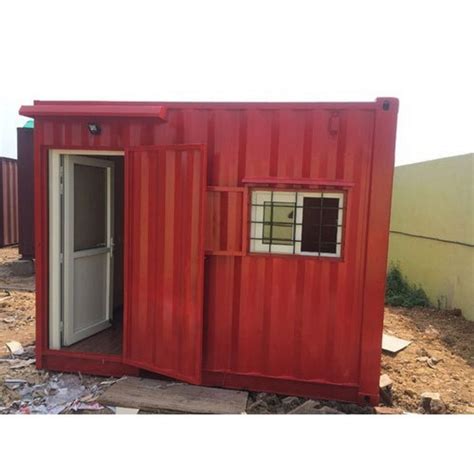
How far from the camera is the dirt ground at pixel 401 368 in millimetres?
3729

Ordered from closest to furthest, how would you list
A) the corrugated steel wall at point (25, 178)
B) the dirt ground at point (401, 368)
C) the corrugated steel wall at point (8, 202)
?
the dirt ground at point (401, 368) < the corrugated steel wall at point (25, 178) < the corrugated steel wall at point (8, 202)

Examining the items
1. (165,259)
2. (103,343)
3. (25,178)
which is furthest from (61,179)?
(25,178)

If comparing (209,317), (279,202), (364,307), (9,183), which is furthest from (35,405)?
(9,183)

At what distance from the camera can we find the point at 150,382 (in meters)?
3.92

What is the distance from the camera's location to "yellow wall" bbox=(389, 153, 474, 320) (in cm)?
661

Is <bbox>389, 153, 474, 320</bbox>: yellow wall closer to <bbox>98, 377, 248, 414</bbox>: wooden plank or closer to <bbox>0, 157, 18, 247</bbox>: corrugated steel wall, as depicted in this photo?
<bbox>98, 377, 248, 414</bbox>: wooden plank

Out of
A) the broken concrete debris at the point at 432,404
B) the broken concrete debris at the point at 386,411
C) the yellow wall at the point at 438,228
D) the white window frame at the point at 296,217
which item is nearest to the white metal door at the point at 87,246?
the white window frame at the point at 296,217

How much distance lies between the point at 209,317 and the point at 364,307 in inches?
58.4

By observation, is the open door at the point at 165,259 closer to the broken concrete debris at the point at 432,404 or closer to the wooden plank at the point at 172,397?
the wooden plank at the point at 172,397

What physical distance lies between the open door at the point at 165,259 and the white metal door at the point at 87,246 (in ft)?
2.68

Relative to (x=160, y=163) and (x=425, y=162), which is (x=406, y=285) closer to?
(x=425, y=162)

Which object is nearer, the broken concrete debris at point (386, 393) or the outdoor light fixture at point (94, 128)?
the outdoor light fixture at point (94, 128)

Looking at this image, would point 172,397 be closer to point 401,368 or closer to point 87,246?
point 87,246

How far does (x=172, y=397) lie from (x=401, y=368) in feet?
9.60
